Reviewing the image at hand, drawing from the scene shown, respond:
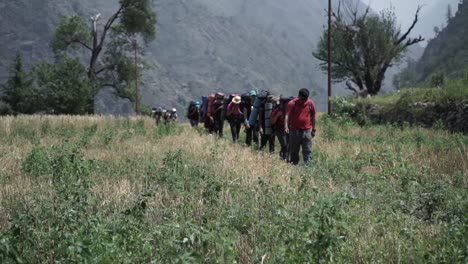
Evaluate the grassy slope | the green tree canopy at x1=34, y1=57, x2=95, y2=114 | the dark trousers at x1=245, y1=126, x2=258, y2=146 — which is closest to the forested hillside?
the green tree canopy at x1=34, y1=57, x2=95, y2=114

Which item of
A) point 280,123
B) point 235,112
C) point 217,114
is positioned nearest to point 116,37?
point 217,114

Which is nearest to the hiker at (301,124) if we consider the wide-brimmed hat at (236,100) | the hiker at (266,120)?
the hiker at (266,120)

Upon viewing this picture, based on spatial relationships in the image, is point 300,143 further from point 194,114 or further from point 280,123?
point 194,114

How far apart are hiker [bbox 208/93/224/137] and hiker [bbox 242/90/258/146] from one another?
2.21 m

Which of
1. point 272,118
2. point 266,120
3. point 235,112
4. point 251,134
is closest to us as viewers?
point 272,118

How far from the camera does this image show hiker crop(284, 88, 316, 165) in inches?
382

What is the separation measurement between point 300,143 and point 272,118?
1616 millimetres

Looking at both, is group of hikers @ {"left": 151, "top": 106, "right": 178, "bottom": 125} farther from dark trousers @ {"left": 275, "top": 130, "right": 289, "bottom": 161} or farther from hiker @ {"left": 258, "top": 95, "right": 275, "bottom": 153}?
dark trousers @ {"left": 275, "top": 130, "right": 289, "bottom": 161}

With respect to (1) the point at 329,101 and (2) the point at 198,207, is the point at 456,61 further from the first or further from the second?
(2) the point at 198,207

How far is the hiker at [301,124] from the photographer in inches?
382

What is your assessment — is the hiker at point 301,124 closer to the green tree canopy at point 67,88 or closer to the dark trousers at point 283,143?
the dark trousers at point 283,143

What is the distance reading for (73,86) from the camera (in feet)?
130

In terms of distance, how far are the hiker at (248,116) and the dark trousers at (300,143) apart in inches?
112

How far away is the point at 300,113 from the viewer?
31.9ft
